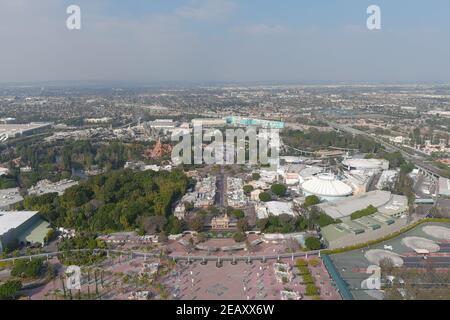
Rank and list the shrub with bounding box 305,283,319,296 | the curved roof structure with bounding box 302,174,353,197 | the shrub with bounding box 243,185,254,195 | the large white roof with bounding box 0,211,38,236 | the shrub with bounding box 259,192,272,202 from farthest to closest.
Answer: the shrub with bounding box 243,185,254,195 < the curved roof structure with bounding box 302,174,353,197 < the shrub with bounding box 259,192,272,202 < the large white roof with bounding box 0,211,38,236 < the shrub with bounding box 305,283,319,296

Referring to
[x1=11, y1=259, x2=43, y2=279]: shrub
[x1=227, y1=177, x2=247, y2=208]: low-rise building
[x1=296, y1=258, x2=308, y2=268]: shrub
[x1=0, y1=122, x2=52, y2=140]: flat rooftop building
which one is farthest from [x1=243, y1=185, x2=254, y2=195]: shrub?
[x1=0, y1=122, x2=52, y2=140]: flat rooftop building

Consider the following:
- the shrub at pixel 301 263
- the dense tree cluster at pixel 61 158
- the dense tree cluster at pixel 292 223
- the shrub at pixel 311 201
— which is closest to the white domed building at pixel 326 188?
the shrub at pixel 311 201

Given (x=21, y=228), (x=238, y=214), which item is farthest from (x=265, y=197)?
(x=21, y=228)

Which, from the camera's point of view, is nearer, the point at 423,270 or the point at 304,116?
the point at 423,270

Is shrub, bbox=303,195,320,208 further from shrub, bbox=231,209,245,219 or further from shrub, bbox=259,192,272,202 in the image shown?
shrub, bbox=231,209,245,219

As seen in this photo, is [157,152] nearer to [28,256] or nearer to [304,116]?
[28,256]
